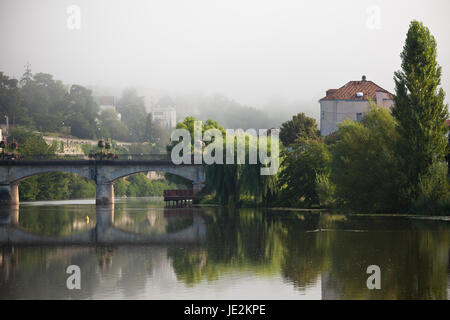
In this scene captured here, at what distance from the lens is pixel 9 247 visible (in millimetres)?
36781

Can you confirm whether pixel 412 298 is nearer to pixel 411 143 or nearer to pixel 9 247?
pixel 9 247

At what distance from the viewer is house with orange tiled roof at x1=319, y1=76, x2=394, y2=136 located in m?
96.2

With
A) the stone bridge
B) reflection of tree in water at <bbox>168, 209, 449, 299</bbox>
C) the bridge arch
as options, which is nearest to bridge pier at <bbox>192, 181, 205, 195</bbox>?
the stone bridge

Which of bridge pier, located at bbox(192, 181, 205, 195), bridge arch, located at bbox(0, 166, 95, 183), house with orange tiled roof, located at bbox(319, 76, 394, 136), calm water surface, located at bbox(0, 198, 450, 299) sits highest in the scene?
house with orange tiled roof, located at bbox(319, 76, 394, 136)

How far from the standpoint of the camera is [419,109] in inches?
2151

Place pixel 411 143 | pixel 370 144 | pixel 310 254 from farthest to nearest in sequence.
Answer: pixel 370 144
pixel 411 143
pixel 310 254

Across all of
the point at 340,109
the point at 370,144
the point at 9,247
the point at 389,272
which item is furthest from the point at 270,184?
the point at 389,272

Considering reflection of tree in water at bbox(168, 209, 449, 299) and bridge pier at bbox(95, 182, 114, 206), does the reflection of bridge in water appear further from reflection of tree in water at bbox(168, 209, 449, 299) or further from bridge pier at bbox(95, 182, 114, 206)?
bridge pier at bbox(95, 182, 114, 206)

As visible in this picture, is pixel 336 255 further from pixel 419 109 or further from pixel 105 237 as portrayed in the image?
pixel 419 109

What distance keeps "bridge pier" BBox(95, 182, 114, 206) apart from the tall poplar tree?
53484mm

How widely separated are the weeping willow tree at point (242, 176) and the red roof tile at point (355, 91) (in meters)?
24.6

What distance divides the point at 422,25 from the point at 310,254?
32148mm

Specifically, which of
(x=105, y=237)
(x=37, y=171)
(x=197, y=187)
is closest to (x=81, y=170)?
(x=37, y=171)

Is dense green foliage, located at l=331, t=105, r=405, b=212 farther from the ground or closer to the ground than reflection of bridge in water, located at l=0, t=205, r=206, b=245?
farther from the ground
